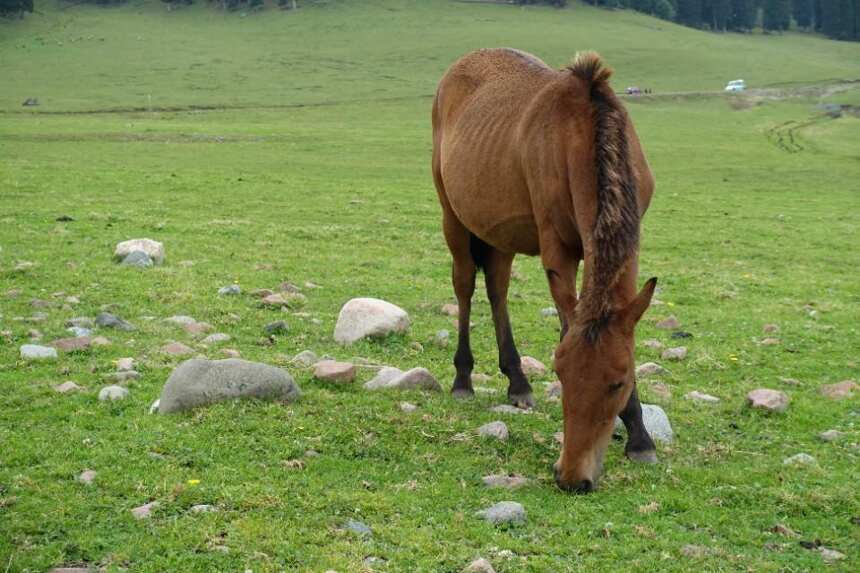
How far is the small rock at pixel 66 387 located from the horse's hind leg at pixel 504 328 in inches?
136

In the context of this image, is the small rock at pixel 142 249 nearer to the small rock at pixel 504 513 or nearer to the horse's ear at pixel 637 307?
the small rock at pixel 504 513

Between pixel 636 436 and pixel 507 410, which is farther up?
pixel 636 436

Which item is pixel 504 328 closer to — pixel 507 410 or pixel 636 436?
pixel 507 410

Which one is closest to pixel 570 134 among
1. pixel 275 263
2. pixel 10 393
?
pixel 10 393

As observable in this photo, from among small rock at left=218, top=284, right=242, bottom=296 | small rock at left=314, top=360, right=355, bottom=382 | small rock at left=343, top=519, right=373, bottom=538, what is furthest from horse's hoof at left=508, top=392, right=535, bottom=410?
small rock at left=218, top=284, right=242, bottom=296

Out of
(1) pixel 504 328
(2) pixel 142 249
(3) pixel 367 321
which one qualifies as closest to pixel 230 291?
(2) pixel 142 249

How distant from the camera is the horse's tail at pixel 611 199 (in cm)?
582

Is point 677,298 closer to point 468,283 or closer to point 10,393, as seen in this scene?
point 468,283

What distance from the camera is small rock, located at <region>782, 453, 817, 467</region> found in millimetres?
6520

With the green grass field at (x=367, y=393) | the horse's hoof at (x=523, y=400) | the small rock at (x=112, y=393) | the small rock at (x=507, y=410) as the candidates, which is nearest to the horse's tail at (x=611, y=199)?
the green grass field at (x=367, y=393)

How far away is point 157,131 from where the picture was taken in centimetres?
3928

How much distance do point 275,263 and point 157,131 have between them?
27.3 metres

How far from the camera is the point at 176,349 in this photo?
8992mm

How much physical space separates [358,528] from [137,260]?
28.1ft
